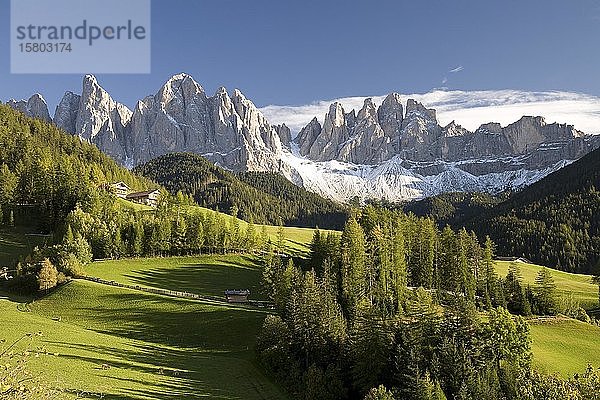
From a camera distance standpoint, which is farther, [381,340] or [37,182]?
[37,182]

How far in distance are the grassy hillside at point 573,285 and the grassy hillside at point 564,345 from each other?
72.6 ft

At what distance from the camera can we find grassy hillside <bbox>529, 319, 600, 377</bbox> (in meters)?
57.8

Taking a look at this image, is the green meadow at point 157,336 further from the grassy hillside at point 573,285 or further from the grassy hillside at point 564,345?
the grassy hillside at point 573,285

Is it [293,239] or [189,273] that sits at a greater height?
[293,239]

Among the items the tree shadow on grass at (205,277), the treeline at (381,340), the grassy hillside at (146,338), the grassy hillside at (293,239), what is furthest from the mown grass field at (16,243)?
the treeline at (381,340)

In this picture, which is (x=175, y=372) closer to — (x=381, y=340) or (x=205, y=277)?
(x=381, y=340)

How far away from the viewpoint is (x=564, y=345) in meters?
65.3

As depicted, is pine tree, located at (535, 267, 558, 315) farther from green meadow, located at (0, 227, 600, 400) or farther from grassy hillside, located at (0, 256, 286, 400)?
grassy hillside, located at (0, 256, 286, 400)

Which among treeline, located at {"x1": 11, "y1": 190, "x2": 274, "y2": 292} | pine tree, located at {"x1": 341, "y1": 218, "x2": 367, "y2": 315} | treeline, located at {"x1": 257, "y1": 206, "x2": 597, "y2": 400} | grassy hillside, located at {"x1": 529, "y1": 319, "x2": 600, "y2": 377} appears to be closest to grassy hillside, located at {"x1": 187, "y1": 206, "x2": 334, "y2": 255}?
treeline, located at {"x1": 11, "y1": 190, "x2": 274, "y2": 292}

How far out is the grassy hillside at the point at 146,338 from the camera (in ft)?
131

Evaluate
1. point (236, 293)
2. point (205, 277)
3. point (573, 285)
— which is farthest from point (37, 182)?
point (573, 285)

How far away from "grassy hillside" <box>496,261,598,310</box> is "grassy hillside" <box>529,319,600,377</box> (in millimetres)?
22114

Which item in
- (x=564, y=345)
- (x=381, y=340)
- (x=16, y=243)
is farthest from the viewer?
(x=16, y=243)

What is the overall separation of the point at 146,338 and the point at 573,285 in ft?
348
